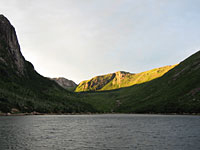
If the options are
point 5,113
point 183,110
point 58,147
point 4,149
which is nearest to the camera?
point 4,149

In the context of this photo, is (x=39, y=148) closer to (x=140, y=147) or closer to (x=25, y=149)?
(x=25, y=149)

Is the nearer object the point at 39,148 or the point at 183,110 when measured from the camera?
the point at 39,148

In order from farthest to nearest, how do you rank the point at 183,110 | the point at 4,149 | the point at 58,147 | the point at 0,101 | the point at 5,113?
the point at 183,110 < the point at 0,101 < the point at 5,113 < the point at 58,147 < the point at 4,149

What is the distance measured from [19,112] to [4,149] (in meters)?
164

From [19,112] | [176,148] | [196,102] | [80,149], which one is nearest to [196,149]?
[176,148]

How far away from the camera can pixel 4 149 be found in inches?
1537

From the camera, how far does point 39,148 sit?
41.0m

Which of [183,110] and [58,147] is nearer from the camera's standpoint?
[58,147]

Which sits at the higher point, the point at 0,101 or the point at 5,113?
the point at 0,101

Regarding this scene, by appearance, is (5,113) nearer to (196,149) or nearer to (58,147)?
(58,147)

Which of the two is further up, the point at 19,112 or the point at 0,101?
the point at 0,101

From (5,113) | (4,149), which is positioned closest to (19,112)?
(5,113)

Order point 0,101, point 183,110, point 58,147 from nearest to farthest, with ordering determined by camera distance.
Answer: point 58,147 < point 0,101 < point 183,110

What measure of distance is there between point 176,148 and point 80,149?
22.1m
